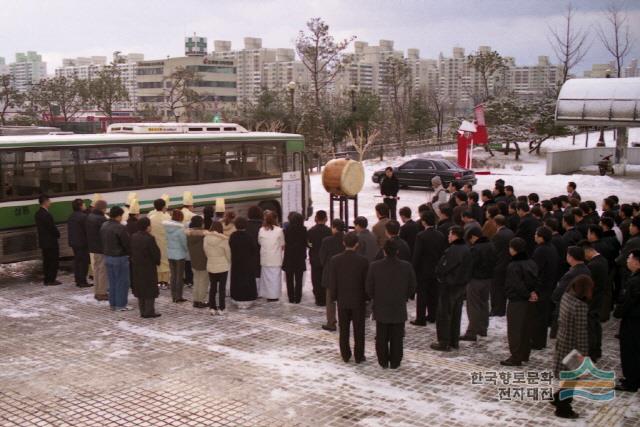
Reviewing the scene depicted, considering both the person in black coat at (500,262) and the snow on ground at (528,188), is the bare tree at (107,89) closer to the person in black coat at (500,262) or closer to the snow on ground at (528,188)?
the snow on ground at (528,188)

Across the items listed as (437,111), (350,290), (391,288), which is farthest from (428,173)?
(437,111)

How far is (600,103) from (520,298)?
83.2 feet

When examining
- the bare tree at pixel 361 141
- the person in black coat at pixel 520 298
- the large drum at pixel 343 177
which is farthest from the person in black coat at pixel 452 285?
the bare tree at pixel 361 141

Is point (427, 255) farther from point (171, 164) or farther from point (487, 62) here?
point (487, 62)

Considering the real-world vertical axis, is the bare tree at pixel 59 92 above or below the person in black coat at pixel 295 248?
above

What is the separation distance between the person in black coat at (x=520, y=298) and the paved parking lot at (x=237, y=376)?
0.84ft

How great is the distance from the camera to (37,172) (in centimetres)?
1363

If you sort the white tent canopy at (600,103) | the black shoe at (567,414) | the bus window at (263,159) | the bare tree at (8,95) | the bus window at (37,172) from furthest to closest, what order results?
1. the bare tree at (8,95)
2. the white tent canopy at (600,103)
3. the bus window at (263,159)
4. the bus window at (37,172)
5. the black shoe at (567,414)

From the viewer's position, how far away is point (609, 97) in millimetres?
30625

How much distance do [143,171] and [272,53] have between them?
15445 cm

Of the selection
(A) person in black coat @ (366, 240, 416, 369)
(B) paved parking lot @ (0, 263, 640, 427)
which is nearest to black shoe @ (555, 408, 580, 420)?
(B) paved parking lot @ (0, 263, 640, 427)

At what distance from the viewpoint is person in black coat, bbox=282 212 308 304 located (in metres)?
11.3

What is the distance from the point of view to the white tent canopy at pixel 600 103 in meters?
30.1

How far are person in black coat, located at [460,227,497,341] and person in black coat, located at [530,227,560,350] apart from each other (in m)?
0.62
